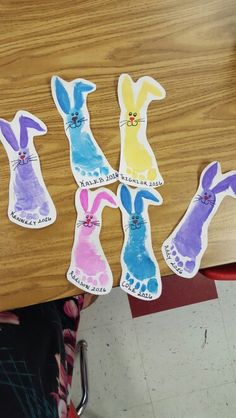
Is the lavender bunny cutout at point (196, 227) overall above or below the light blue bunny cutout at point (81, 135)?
below

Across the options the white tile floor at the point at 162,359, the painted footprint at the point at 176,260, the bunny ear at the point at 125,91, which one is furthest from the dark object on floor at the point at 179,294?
the bunny ear at the point at 125,91

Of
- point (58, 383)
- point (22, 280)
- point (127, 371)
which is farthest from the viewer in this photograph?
point (127, 371)

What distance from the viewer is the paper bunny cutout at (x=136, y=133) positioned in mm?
728

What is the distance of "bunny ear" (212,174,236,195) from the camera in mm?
741

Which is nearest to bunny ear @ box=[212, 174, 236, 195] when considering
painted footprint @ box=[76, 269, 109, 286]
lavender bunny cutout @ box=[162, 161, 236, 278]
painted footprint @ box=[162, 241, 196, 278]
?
lavender bunny cutout @ box=[162, 161, 236, 278]

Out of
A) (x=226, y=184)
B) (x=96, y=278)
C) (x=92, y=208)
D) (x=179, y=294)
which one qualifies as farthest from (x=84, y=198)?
(x=179, y=294)

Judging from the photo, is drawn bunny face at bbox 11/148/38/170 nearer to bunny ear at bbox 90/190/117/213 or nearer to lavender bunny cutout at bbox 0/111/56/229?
lavender bunny cutout at bbox 0/111/56/229

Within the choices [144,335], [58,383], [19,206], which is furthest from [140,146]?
[144,335]

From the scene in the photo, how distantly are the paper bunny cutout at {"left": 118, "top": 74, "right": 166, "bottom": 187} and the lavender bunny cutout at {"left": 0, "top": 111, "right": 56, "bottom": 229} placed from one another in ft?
0.41

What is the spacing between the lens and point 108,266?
71 centimetres

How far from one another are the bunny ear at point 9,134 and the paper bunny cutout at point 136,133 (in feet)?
0.53

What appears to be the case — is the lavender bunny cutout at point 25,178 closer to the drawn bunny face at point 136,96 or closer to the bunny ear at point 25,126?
the bunny ear at point 25,126

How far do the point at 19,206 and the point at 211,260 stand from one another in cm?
31

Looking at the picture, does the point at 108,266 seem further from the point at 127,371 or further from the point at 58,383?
the point at 127,371
